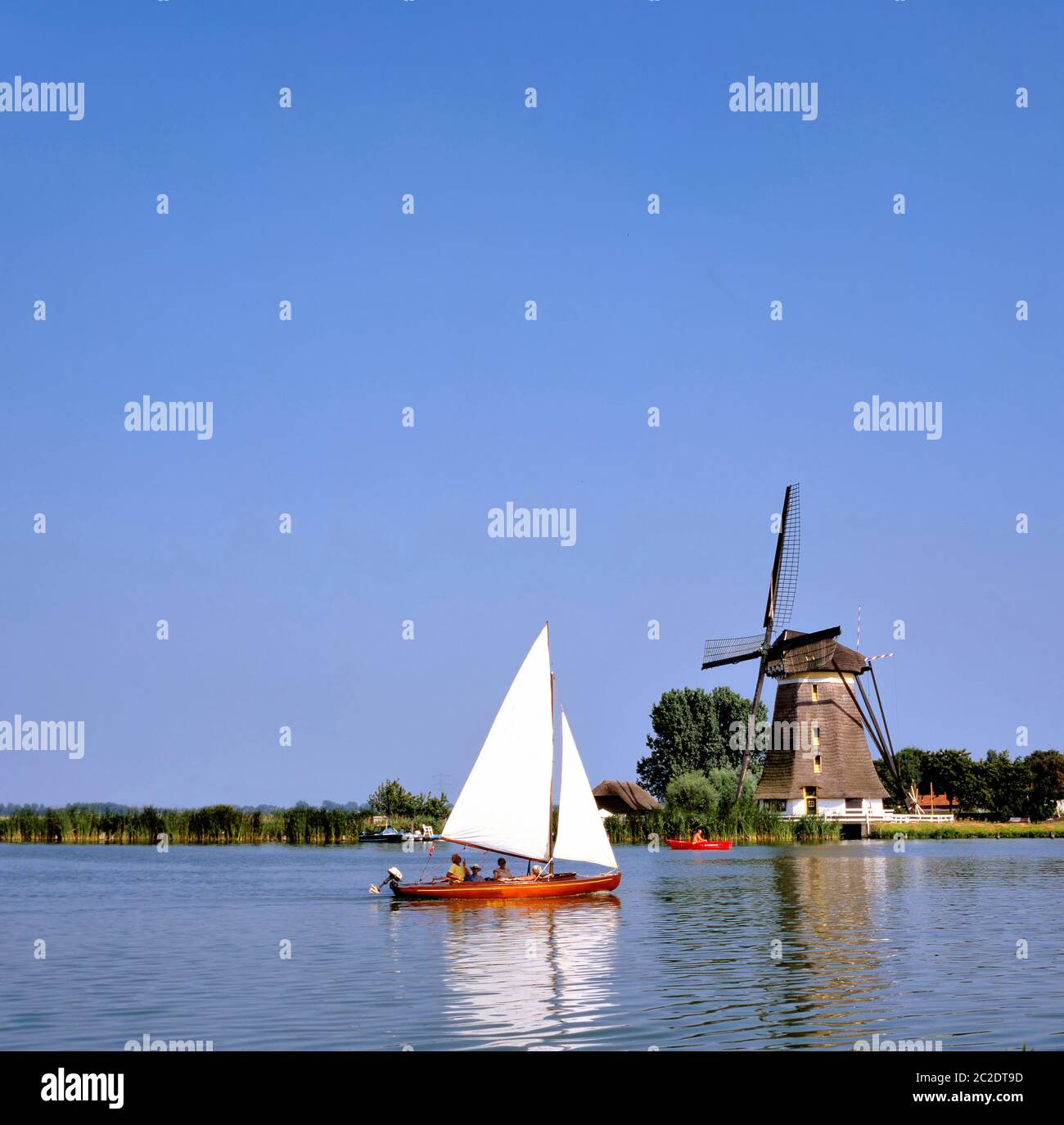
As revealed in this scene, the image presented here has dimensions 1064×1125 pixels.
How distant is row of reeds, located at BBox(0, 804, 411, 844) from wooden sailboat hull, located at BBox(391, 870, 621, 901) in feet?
126

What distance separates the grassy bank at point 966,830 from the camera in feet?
327

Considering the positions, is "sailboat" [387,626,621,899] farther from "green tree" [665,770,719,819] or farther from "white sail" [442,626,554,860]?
"green tree" [665,770,719,819]

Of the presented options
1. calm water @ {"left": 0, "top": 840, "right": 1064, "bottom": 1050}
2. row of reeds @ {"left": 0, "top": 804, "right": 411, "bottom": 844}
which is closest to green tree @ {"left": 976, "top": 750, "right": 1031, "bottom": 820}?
row of reeds @ {"left": 0, "top": 804, "right": 411, "bottom": 844}

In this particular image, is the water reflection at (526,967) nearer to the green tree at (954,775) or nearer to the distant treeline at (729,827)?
the distant treeline at (729,827)

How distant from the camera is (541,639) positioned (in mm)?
47156

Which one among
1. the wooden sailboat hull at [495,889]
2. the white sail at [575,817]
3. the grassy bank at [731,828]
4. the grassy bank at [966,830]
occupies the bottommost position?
the grassy bank at [966,830]

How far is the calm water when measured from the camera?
72.6 feet

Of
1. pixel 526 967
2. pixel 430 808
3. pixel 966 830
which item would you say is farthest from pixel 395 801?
pixel 526 967

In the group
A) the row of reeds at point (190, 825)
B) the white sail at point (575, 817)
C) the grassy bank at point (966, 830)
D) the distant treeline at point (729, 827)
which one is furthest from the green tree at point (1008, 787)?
the white sail at point (575, 817)

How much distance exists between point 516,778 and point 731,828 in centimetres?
4290

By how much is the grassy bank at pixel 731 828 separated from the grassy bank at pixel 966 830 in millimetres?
9233
